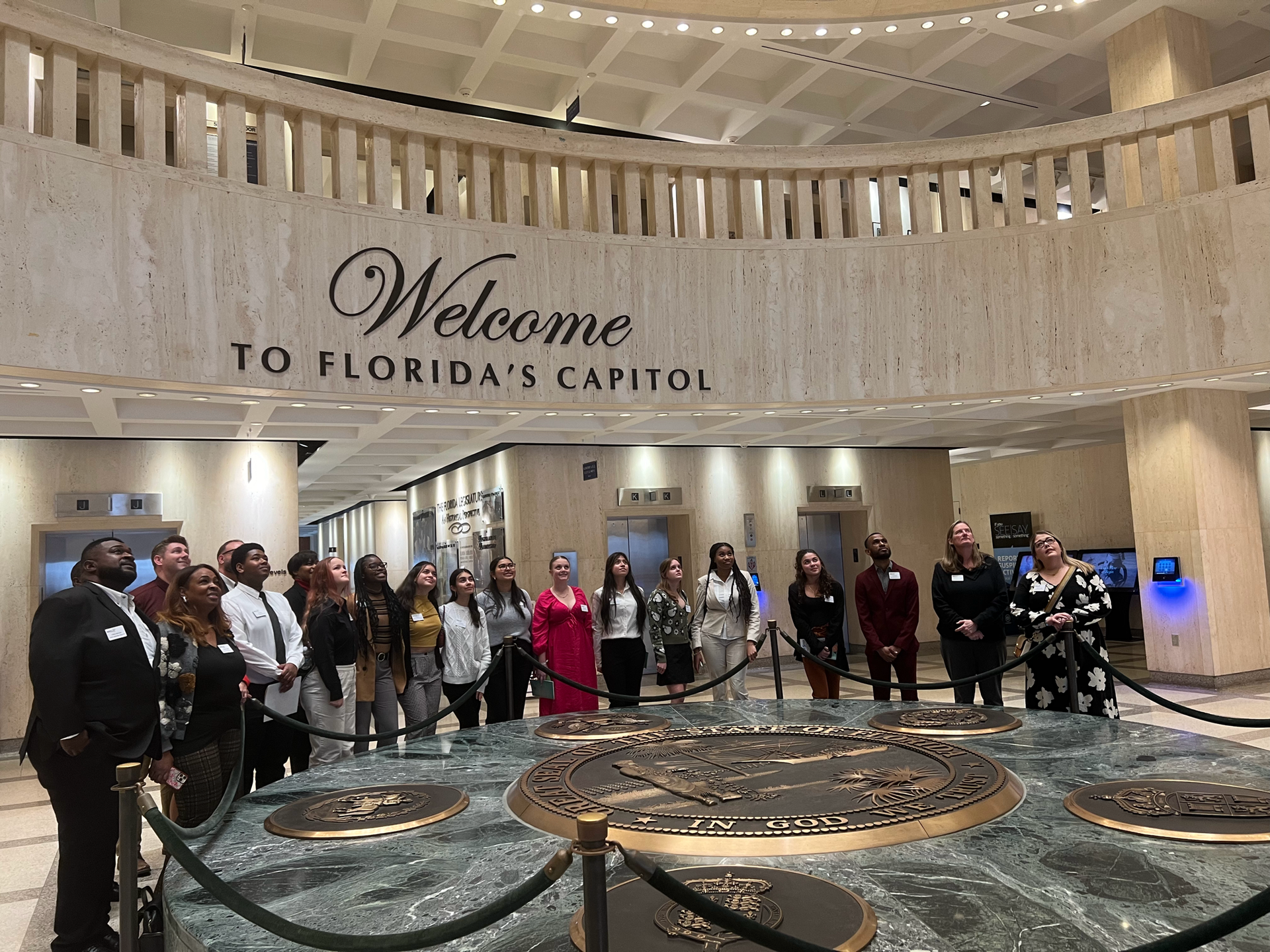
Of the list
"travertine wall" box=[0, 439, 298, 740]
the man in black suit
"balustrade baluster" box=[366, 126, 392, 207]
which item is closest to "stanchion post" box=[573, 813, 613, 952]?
the man in black suit

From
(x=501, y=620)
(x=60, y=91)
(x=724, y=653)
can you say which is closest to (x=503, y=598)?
(x=501, y=620)

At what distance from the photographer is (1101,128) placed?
352 inches

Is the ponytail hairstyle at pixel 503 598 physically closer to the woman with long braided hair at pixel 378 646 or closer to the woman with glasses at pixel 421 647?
the woman with glasses at pixel 421 647

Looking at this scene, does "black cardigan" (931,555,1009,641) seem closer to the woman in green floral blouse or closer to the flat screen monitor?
the woman in green floral blouse

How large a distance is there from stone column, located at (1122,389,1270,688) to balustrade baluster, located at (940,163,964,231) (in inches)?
116

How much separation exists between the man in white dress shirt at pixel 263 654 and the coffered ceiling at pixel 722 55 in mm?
5945

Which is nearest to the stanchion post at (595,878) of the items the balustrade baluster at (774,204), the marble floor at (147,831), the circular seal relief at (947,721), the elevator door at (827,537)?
the circular seal relief at (947,721)

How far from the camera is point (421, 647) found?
6.09 metres

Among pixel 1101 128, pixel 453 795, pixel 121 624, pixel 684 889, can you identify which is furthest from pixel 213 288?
pixel 1101 128

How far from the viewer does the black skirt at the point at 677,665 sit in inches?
297

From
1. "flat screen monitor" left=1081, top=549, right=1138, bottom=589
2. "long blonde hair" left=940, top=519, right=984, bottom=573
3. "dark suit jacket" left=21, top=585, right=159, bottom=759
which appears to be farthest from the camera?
"flat screen monitor" left=1081, top=549, right=1138, bottom=589

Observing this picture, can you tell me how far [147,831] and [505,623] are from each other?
2.60 m

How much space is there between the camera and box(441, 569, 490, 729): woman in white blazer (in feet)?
20.5

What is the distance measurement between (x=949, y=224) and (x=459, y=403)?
501cm
